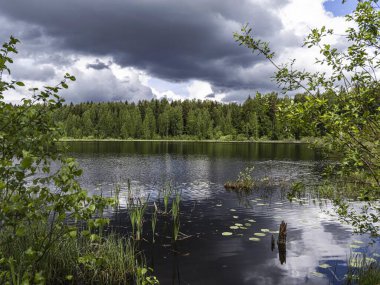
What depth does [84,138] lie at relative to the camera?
180250 millimetres

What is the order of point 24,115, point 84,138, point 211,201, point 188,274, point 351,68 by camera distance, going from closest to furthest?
point 24,115 < point 351,68 < point 188,274 < point 211,201 < point 84,138

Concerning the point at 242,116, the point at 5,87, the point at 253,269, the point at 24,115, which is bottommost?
the point at 253,269

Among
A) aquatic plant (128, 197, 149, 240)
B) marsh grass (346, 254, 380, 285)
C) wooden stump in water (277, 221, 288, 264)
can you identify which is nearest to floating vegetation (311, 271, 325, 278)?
marsh grass (346, 254, 380, 285)

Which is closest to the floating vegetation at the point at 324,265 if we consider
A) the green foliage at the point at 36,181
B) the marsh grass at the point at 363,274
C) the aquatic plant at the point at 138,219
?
the marsh grass at the point at 363,274

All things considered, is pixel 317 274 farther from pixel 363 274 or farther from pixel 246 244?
pixel 246 244

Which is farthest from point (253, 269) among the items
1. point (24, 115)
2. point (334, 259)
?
point (24, 115)

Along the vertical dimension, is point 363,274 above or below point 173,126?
below

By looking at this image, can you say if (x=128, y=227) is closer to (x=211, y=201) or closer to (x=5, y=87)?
(x=211, y=201)

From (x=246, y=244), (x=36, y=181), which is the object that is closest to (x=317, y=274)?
(x=246, y=244)

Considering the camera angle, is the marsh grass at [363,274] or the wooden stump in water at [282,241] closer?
the marsh grass at [363,274]

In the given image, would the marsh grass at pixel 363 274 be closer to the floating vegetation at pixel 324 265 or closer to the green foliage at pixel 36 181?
the floating vegetation at pixel 324 265

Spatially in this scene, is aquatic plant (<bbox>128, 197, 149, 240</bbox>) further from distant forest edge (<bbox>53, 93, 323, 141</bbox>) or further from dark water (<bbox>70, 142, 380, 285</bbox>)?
distant forest edge (<bbox>53, 93, 323, 141</bbox>)

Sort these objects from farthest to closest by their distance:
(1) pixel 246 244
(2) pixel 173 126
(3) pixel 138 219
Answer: (2) pixel 173 126, (1) pixel 246 244, (3) pixel 138 219

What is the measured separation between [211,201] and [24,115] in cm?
2375
